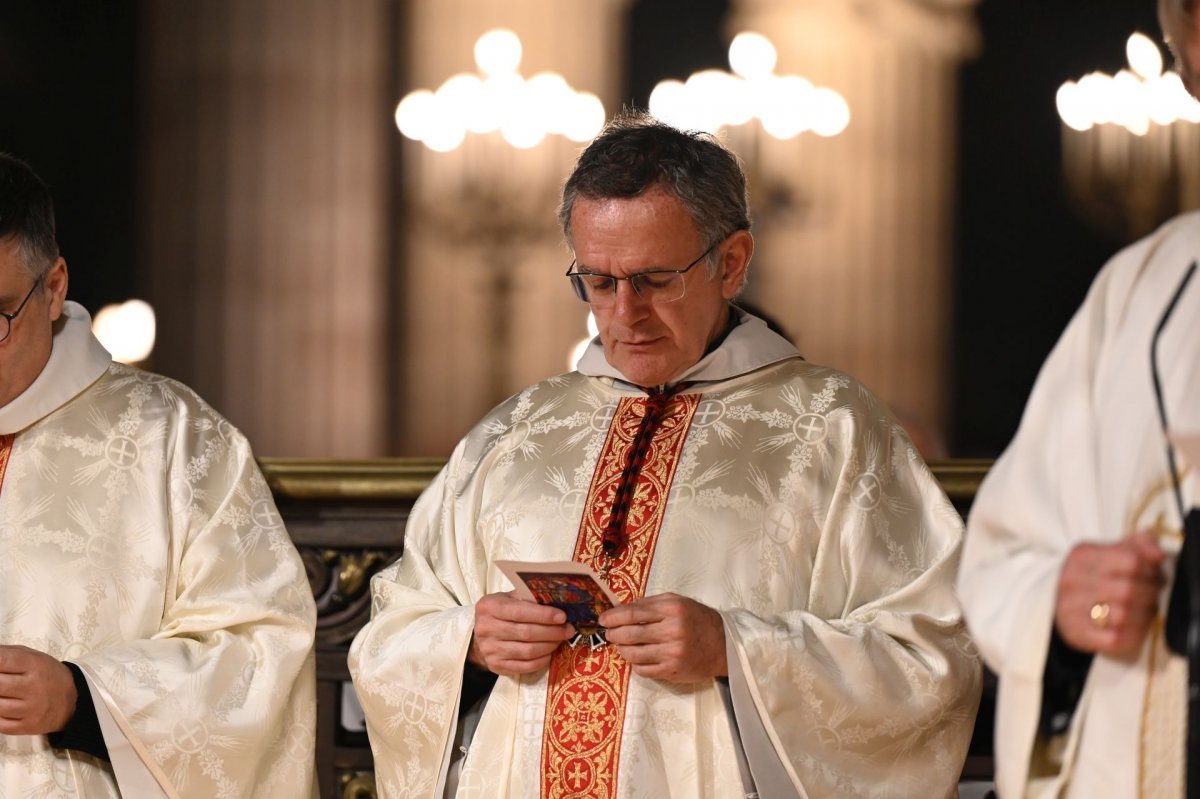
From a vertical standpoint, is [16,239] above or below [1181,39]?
below

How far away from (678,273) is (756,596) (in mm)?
644

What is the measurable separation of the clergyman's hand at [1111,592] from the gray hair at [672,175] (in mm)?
1361

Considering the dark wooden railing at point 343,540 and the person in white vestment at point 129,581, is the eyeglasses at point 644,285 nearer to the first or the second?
the person in white vestment at point 129,581

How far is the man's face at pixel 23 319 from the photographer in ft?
11.7

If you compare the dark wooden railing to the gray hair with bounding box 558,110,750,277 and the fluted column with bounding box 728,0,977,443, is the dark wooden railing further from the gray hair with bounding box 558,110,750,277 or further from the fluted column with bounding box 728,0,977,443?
the fluted column with bounding box 728,0,977,443

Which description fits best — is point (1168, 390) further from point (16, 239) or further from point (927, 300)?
point (927, 300)

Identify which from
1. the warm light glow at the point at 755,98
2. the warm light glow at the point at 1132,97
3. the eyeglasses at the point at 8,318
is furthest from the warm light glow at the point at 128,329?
the warm light glow at the point at 1132,97

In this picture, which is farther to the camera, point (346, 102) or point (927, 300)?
point (346, 102)

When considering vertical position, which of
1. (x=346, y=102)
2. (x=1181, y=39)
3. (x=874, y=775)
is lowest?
(x=874, y=775)

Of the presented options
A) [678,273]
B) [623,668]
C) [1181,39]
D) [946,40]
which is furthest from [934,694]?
[946,40]

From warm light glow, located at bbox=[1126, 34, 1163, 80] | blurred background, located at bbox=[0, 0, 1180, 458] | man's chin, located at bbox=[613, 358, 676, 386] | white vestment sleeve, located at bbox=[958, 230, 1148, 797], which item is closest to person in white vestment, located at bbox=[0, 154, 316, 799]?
man's chin, located at bbox=[613, 358, 676, 386]

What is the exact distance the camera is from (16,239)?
3594 millimetres

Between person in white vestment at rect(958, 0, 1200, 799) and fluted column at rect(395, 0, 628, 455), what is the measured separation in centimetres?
400

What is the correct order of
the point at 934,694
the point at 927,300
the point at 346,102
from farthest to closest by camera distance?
the point at 346,102, the point at 927,300, the point at 934,694
